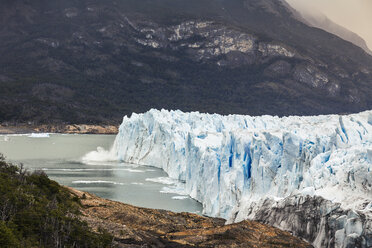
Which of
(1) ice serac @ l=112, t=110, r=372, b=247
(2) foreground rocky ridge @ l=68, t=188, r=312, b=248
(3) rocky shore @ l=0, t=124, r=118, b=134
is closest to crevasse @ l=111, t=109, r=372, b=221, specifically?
(1) ice serac @ l=112, t=110, r=372, b=247

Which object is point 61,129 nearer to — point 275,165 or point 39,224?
point 275,165

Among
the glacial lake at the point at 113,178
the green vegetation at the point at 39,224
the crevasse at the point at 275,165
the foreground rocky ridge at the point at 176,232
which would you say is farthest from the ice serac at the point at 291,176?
the green vegetation at the point at 39,224

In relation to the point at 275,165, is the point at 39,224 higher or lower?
lower

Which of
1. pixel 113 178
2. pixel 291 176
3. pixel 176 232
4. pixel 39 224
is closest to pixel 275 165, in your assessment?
pixel 291 176

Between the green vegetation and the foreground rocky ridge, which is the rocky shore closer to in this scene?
the foreground rocky ridge

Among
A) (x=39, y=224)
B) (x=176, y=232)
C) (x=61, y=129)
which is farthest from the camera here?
(x=61, y=129)

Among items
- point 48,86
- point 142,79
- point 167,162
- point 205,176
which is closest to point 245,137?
point 205,176

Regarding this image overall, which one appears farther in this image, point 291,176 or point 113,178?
point 113,178
